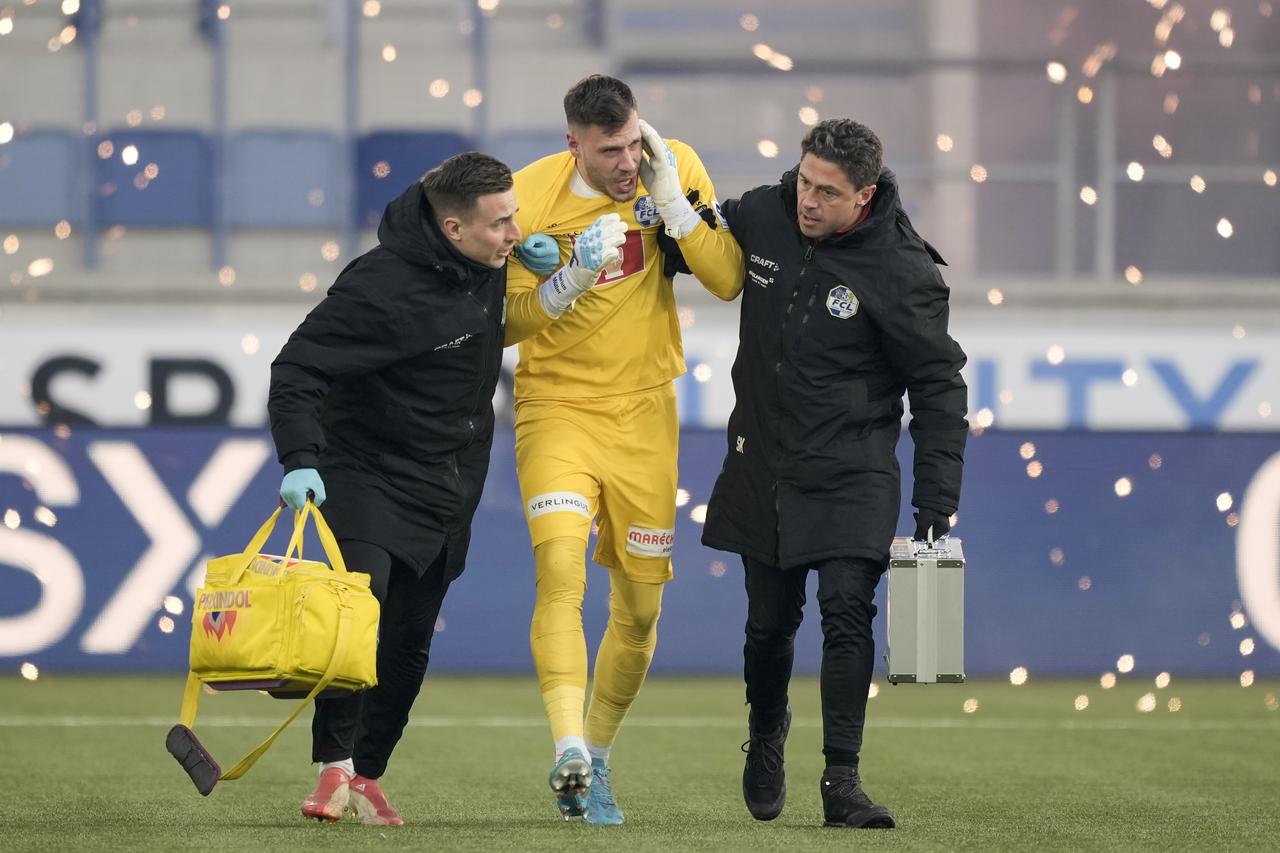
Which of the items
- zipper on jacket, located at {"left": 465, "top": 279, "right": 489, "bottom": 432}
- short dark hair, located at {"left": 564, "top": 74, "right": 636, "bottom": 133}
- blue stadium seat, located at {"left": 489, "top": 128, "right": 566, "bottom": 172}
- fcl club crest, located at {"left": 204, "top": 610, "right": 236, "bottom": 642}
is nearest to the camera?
fcl club crest, located at {"left": 204, "top": 610, "right": 236, "bottom": 642}

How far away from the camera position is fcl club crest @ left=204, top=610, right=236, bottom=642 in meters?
4.46

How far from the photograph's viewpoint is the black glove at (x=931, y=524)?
4.86 m

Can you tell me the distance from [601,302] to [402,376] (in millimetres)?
635

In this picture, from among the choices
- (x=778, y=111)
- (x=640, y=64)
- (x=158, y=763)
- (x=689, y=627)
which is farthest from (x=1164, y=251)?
(x=158, y=763)

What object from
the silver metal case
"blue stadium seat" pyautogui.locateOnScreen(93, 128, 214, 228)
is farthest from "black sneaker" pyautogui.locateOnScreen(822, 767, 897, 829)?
"blue stadium seat" pyautogui.locateOnScreen(93, 128, 214, 228)

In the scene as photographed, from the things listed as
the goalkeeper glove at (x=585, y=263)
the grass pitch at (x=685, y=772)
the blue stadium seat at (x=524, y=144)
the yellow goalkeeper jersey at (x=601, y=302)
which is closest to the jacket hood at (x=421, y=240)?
the goalkeeper glove at (x=585, y=263)

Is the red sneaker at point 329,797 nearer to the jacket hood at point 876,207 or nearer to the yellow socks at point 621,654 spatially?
the yellow socks at point 621,654

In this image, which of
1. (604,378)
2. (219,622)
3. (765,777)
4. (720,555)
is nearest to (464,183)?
(604,378)

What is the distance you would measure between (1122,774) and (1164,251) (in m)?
7.47

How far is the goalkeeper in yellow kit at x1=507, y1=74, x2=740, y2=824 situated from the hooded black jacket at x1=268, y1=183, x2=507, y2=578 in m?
0.25

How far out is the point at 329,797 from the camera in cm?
492

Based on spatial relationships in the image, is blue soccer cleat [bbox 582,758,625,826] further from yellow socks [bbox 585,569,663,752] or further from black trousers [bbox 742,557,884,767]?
black trousers [bbox 742,557,884,767]

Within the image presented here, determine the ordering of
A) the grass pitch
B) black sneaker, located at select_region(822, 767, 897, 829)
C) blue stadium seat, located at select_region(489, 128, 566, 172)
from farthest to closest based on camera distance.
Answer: blue stadium seat, located at select_region(489, 128, 566, 172) → black sneaker, located at select_region(822, 767, 897, 829) → the grass pitch

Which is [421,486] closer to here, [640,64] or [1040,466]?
[1040,466]
